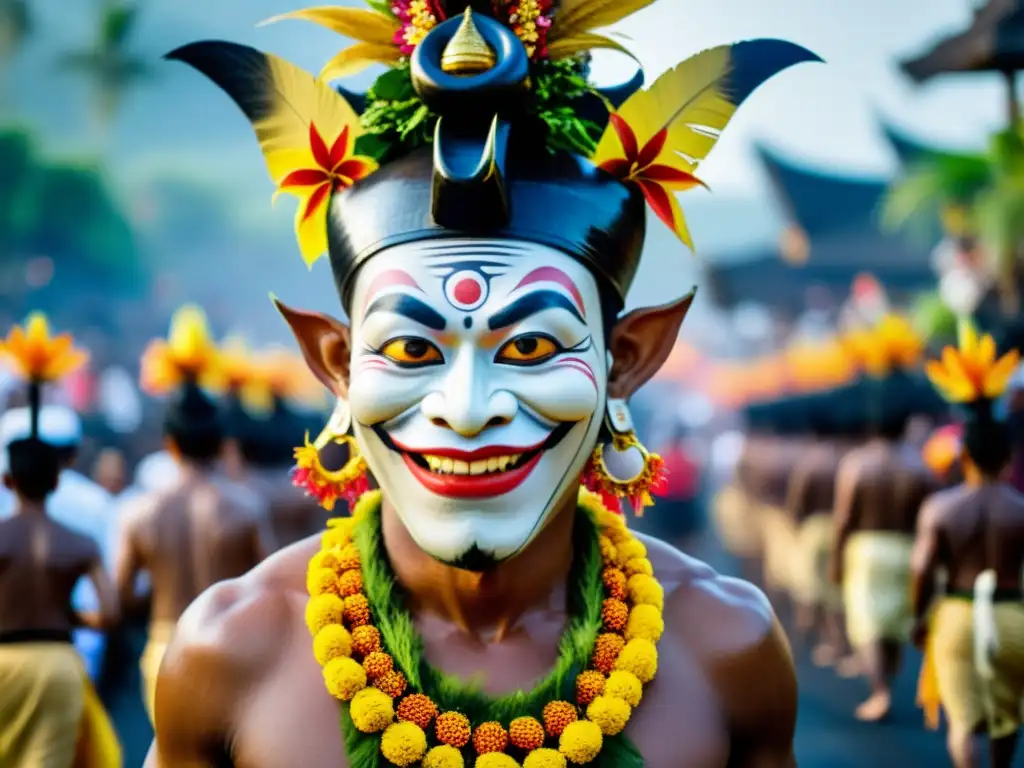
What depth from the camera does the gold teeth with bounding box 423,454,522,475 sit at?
247 centimetres

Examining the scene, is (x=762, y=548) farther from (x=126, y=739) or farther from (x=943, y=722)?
(x=126, y=739)

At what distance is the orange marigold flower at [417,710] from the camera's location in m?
2.46

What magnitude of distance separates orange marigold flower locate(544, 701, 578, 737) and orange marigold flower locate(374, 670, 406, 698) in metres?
0.29

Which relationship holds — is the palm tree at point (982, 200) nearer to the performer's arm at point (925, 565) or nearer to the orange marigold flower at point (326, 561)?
the performer's arm at point (925, 565)

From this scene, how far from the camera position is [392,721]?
2465 millimetres

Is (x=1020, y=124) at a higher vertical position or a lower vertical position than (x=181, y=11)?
lower

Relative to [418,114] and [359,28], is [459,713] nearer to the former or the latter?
[418,114]

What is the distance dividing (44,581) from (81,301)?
40145mm

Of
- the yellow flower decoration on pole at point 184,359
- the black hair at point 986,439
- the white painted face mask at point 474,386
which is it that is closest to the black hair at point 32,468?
the yellow flower decoration on pole at point 184,359

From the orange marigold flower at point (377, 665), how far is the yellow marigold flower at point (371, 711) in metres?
0.05

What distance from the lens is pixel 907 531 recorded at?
830cm

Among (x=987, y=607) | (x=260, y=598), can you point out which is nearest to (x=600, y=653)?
(x=260, y=598)

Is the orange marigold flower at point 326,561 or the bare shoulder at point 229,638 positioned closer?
the bare shoulder at point 229,638

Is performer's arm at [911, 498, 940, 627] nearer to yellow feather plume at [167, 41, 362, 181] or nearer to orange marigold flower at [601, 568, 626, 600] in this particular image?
orange marigold flower at [601, 568, 626, 600]
